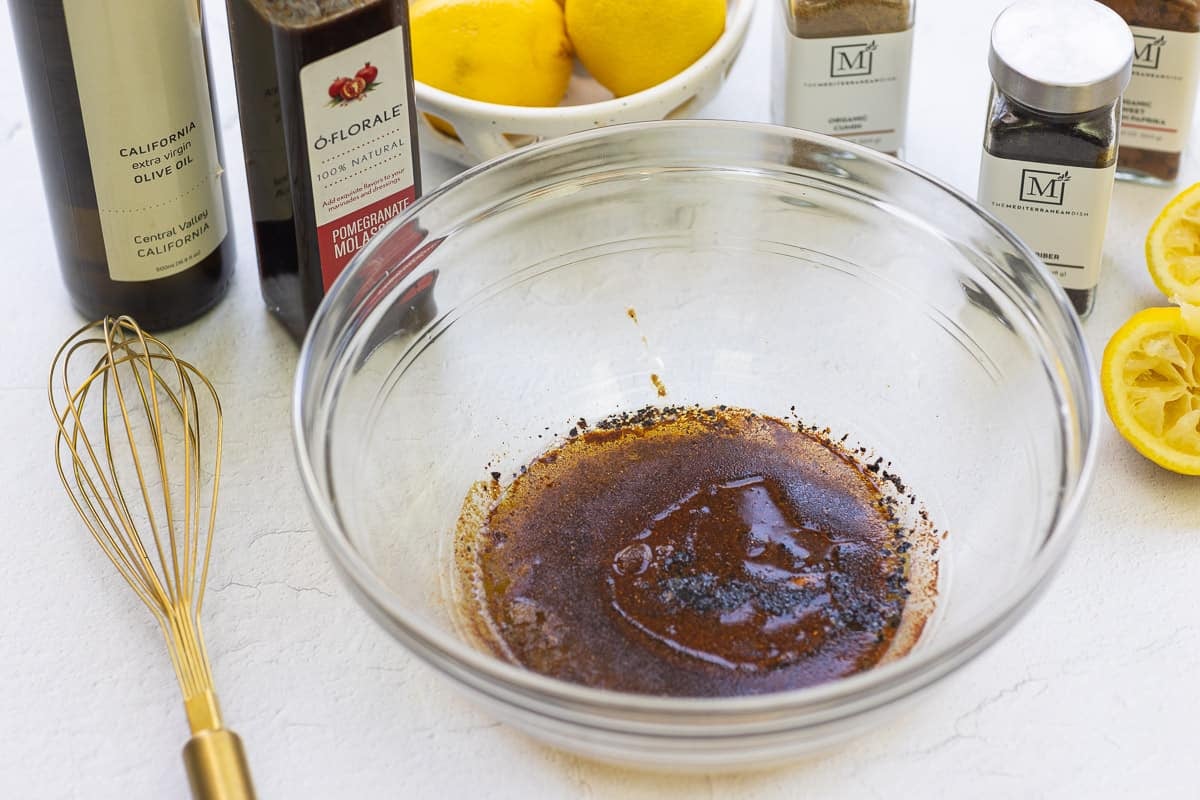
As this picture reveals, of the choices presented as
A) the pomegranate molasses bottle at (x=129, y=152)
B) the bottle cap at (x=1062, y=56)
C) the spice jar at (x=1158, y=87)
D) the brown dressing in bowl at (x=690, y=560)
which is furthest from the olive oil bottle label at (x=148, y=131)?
the spice jar at (x=1158, y=87)

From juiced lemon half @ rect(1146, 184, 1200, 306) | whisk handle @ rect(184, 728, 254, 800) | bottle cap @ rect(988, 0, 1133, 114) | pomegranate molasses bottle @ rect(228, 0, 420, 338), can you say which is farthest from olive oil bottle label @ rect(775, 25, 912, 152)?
whisk handle @ rect(184, 728, 254, 800)

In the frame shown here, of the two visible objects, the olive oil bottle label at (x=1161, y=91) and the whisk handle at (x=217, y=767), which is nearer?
the whisk handle at (x=217, y=767)

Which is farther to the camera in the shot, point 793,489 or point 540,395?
point 540,395

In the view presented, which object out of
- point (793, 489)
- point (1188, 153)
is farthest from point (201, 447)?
point (1188, 153)

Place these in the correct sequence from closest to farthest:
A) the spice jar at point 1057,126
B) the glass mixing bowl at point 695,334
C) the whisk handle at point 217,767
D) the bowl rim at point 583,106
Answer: the whisk handle at point 217,767
the glass mixing bowl at point 695,334
the spice jar at point 1057,126
the bowl rim at point 583,106

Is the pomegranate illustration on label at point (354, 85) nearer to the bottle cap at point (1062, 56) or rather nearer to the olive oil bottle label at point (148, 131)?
the olive oil bottle label at point (148, 131)

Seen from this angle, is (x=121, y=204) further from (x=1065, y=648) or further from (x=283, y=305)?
(x=1065, y=648)
